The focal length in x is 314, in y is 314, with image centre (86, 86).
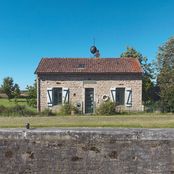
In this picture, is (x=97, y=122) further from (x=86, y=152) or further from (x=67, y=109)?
(x=86, y=152)

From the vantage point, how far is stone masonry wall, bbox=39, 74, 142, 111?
79.1ft

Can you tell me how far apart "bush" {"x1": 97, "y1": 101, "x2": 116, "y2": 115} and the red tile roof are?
275 centimetres

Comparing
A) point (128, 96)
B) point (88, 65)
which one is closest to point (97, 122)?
point (128, 96)

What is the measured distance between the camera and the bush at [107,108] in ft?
74.5

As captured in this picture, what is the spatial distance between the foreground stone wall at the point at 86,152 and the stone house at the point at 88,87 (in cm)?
1847

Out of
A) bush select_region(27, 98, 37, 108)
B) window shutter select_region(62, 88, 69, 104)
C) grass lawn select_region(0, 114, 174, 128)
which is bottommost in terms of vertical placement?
grass lawn select_region(0, 114, 174, 128)

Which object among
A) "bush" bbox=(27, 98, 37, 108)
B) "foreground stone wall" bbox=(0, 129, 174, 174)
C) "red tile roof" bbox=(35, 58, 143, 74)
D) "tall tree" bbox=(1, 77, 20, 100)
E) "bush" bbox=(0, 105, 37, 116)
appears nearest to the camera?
"foreground stone wall" bbox=(0, 129, 174, 174)

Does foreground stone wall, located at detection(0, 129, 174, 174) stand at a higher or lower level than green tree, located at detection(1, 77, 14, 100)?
lower

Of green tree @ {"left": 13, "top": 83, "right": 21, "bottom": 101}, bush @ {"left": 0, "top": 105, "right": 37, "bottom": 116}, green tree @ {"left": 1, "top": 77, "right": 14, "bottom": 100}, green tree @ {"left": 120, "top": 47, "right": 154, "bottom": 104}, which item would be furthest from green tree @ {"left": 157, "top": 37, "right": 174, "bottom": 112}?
green tree @ {"left": 1, "top": 77, "right": 14, "bottom": 100}

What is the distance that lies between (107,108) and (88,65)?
4.36m

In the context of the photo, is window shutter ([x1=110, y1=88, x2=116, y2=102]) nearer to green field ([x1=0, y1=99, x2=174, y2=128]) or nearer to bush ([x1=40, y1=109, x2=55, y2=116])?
bush ([x1=40, y1=109, x2=55, y2=116])

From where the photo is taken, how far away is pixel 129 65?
25.1m

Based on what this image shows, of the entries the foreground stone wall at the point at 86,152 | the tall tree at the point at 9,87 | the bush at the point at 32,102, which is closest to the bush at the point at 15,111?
the bush at the point at 32,102

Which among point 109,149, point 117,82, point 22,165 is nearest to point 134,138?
point 109,149
